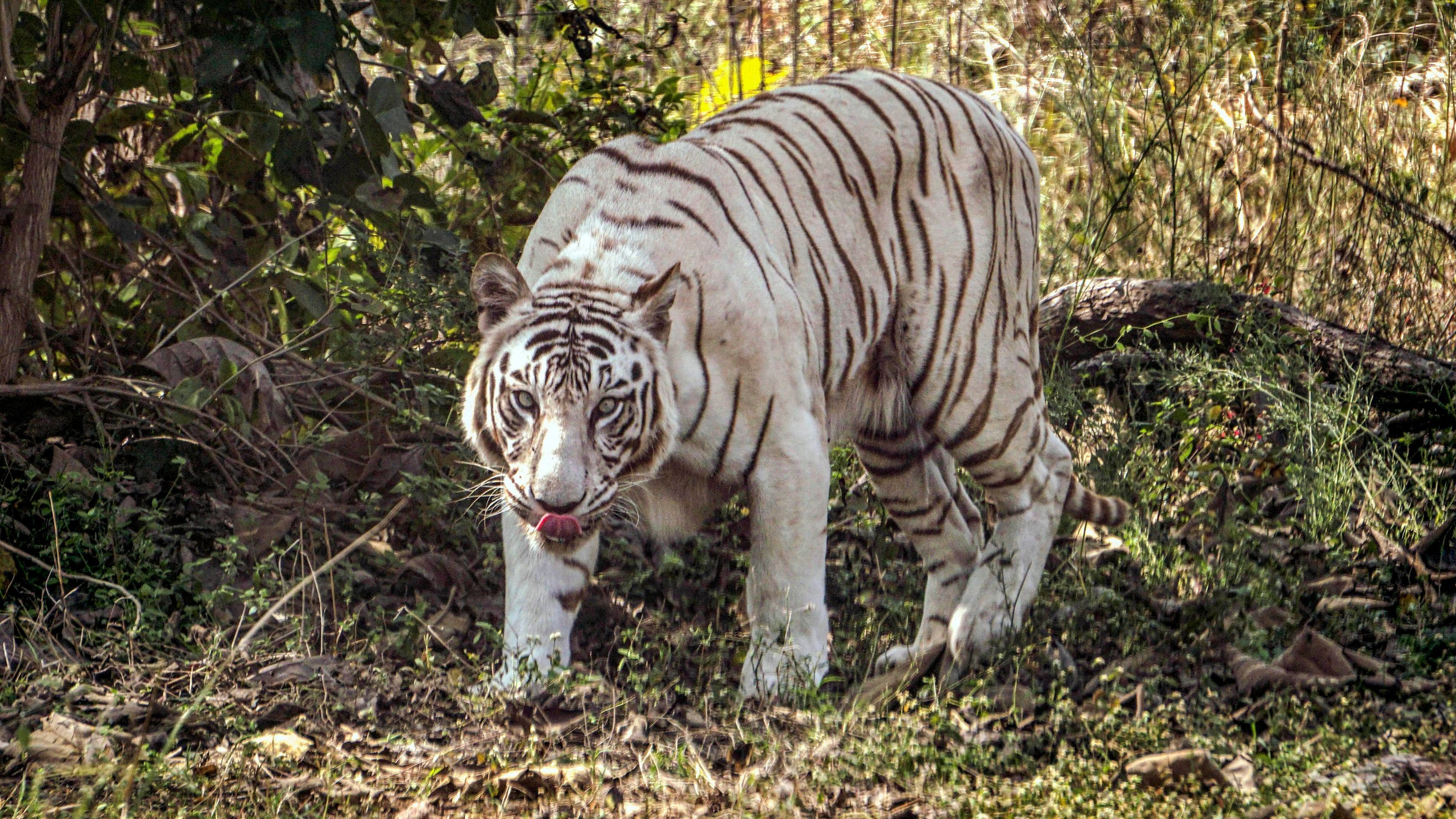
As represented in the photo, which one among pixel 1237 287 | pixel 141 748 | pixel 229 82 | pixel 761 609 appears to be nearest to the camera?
pixel 141 748

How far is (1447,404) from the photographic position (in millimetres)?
4883

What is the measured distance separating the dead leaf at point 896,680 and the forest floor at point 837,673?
0.06m

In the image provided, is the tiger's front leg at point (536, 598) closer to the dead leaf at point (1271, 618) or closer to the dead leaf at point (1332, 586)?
the dead leaf at point (1271, 618)

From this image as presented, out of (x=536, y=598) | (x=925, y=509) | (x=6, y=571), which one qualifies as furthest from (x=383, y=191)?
(x=925, y=509)

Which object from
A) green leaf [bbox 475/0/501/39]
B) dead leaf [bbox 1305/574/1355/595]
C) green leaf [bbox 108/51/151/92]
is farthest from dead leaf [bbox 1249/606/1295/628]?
green leaf [bbox 108/51/151/92]

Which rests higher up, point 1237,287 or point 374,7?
point 374,7

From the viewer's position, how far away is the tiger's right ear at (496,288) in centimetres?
345

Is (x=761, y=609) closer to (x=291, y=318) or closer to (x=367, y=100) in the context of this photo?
(x=367, y=100)

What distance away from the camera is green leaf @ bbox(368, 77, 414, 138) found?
3768 millimetres

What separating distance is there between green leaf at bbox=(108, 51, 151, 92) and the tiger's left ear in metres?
1.88

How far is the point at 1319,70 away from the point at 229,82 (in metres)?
4.65

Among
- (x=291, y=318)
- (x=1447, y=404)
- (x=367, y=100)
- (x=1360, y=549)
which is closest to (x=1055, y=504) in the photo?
(x=1360, y=549)

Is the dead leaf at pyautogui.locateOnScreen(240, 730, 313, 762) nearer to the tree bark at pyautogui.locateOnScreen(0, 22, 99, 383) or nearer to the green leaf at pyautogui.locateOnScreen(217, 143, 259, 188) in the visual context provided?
the tree bark at pyautogui.locateOnScreen(0, 22, 99, 383)

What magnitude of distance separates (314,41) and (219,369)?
1090mm
